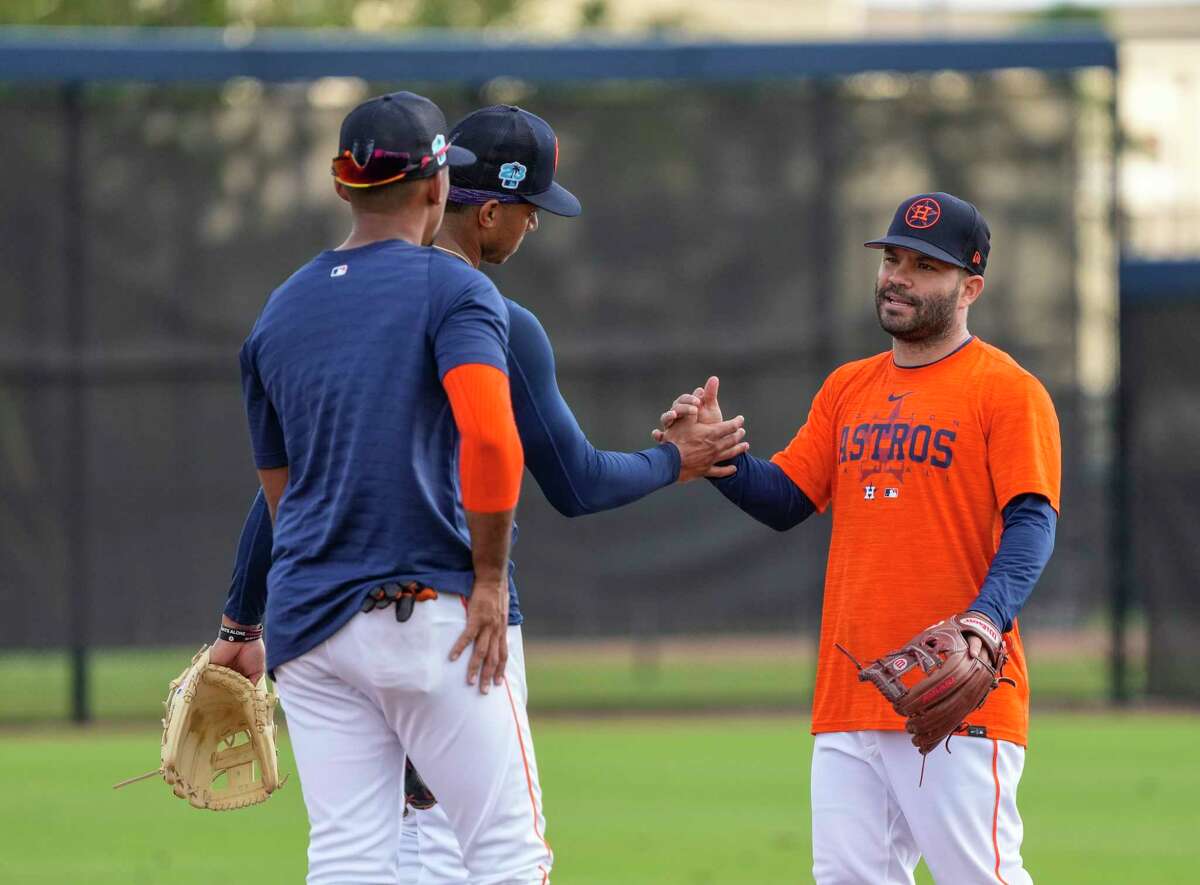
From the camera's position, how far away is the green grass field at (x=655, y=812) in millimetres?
7523

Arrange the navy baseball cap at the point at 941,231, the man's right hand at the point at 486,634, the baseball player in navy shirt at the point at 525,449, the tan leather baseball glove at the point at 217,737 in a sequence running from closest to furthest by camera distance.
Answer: the man's right hand at the point at 486,634 → the baseball player in navy shirt at the point at 525,449 → the tan leather baseball glove at the point at 217,737 → the navy baseball cap at the point at 941,231

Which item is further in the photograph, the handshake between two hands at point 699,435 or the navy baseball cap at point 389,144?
the handshake between two hands at point 699,435

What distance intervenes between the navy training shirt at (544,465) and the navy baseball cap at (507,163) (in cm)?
30

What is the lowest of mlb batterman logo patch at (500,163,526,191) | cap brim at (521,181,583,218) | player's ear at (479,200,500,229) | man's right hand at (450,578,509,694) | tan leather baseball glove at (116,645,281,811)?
tan leather baseball glove at (116,645,281,811)

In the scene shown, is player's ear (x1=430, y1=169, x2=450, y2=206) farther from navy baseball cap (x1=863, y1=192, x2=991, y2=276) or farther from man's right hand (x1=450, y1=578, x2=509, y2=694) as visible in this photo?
navy baseball cap (x1=863, y1=192, x2=991, y2=276)

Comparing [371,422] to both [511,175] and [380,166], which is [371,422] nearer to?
[380,166]

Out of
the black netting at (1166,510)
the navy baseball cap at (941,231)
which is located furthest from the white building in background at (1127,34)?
the navy baseball cap at (941,231)

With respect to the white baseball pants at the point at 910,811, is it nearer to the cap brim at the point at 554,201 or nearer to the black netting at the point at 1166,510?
the cap brim at the point at 554,201

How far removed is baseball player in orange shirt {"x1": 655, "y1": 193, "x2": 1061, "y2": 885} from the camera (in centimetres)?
452

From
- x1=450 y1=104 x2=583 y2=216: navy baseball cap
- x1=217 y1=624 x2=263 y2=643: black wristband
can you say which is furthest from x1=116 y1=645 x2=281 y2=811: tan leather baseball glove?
→ x1=450 y1=104 x2=583 y2=216: navy baseball cap

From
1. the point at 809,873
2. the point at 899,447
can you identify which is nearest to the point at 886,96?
the point at 809,873

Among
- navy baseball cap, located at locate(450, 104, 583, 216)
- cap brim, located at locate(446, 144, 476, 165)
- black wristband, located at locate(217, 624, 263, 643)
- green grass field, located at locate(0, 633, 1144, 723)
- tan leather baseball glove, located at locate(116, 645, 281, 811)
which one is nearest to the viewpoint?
cap brim, located at locate(446, 144, 476, 165)

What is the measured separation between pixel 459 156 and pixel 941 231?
1354 mm

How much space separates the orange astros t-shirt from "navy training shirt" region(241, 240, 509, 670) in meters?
1.27
